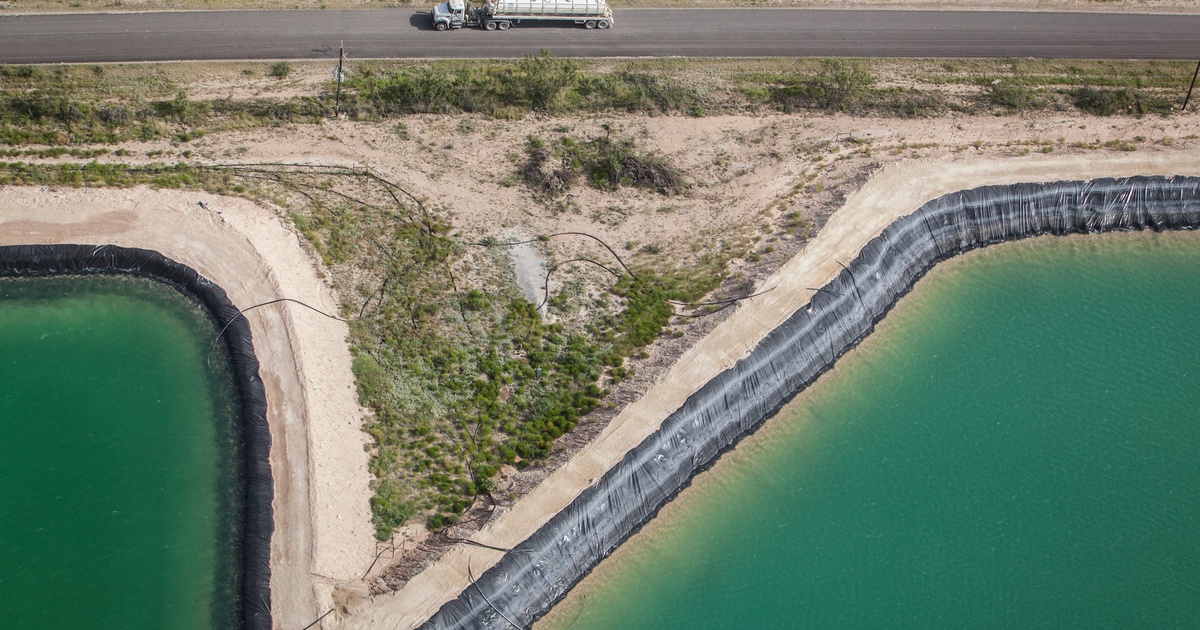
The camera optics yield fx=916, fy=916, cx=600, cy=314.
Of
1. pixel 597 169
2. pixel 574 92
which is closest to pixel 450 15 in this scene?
pixel 574 92

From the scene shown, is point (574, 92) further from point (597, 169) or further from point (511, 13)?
point (511, 13)

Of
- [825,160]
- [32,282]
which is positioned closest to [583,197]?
[825,160]

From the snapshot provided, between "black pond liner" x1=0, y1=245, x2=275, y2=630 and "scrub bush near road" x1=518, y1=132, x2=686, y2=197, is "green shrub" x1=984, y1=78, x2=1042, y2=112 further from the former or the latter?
"black pond liner" x1=0, y1=245, x2=275, y2=630

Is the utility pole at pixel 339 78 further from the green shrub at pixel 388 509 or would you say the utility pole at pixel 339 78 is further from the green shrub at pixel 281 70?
the green shrub at pixel 388 509

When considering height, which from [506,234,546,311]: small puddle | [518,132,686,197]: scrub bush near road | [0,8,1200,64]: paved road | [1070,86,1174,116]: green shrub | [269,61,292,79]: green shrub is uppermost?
[0,8,1200,64]: paved road

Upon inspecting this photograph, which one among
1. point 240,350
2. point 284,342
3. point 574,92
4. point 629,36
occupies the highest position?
point 629,36

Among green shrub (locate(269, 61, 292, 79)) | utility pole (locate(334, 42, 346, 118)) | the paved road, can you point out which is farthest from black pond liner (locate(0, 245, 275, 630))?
the paved road
